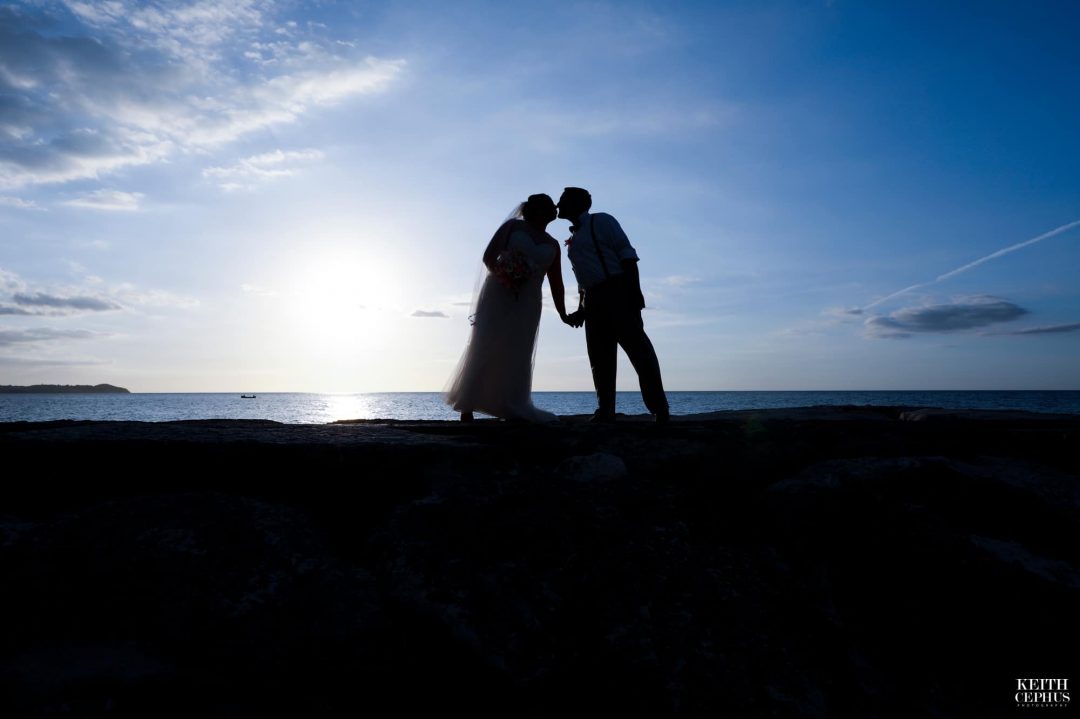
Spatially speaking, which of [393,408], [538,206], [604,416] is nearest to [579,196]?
[538,206]

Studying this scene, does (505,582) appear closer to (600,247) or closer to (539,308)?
(600,247)

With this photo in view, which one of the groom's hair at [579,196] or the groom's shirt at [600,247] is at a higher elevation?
the groom's hair at [579,196]

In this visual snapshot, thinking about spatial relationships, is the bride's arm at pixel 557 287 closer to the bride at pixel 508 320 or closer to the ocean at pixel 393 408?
the bride at pixel 508 320

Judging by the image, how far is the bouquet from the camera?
18.1ft

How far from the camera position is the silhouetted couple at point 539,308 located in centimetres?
525

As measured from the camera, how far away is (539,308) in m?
5.89

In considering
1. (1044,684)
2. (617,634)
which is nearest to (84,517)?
(617,634)

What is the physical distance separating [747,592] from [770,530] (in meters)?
0.54

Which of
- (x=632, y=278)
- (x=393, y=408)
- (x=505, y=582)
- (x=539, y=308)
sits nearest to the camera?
(x=505, y=582)

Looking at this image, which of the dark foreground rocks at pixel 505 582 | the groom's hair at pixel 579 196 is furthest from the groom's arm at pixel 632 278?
the dark foreground rocks at pixel 505 582

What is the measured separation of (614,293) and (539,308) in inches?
35.8

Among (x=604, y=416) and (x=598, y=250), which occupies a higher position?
(x=598, y=250)

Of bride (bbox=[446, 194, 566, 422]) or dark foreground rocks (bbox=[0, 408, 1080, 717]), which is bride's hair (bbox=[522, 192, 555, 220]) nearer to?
bride (bbox=[446, 194, 566, 422])

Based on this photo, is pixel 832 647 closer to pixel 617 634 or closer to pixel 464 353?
pixel 617 634
